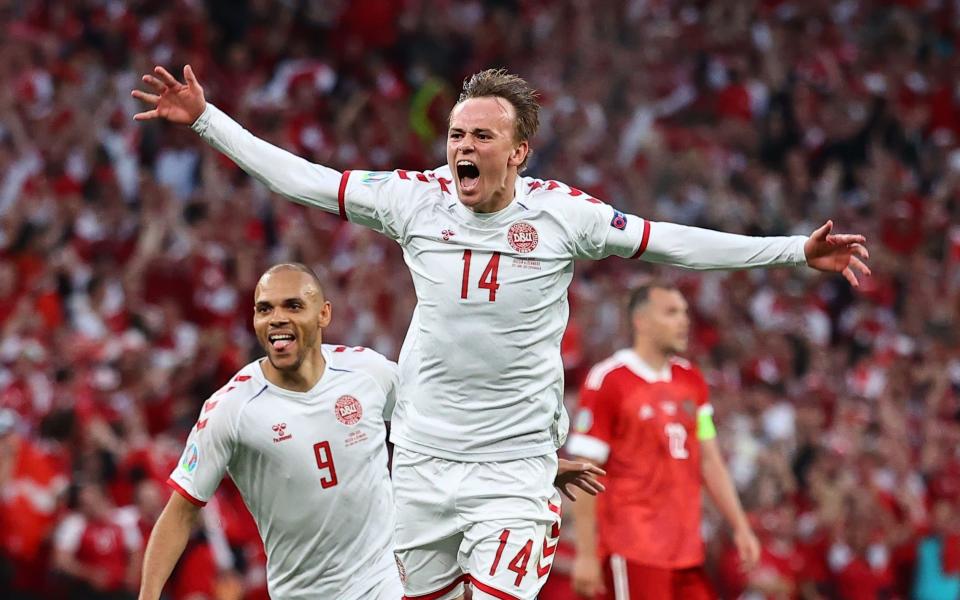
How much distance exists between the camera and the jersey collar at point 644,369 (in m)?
8.25

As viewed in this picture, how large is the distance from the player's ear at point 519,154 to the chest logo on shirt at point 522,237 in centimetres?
23

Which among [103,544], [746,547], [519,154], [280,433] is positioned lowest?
[103,544]

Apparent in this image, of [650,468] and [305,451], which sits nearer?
[305,451]

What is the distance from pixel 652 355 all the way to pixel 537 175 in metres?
7.89

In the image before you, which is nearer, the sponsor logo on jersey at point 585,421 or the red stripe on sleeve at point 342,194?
the red stripe on sleeve at point 342,194

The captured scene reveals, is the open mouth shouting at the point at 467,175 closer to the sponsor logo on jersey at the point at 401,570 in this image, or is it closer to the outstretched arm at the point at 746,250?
the outstretched arm at the point at 746,250

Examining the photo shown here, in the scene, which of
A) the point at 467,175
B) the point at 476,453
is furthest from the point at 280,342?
the point at 467,175

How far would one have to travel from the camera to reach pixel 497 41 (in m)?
17.8

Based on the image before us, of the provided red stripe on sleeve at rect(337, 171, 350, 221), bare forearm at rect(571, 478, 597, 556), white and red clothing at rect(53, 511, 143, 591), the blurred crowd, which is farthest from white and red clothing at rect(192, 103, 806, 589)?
white and red clothing at rect(53, 511, 143, 591)

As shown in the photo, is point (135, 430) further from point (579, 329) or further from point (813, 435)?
point (813, 435)

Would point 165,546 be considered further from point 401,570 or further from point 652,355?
point 652,355

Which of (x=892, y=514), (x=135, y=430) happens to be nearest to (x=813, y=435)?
(x=892, y=514)

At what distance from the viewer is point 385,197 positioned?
585 centimetres

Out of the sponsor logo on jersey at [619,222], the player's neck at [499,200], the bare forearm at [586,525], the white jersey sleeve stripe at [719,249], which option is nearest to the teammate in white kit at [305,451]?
the player's neck at [499,200]
